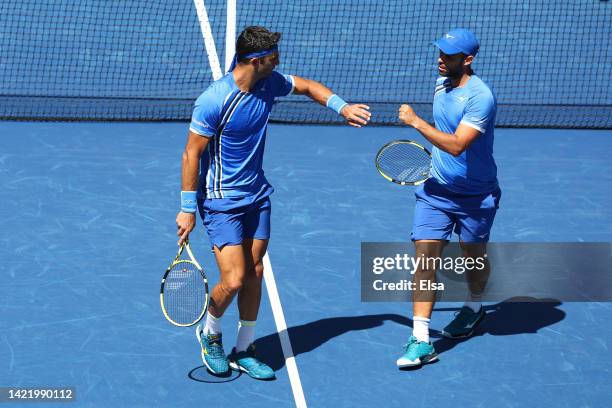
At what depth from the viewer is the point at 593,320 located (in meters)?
8.14

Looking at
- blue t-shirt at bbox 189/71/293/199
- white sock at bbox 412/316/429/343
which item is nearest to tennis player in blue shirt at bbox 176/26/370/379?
blue t-shirt at bbox 189/71/293/199

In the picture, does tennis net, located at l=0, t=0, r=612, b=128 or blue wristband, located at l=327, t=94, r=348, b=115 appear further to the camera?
tennis net, located at l=0, t=0, r=612, b=128

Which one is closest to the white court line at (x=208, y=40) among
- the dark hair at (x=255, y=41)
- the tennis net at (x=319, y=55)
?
the tennis net at (x=319, y=55)

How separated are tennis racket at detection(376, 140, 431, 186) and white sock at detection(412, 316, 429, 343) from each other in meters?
1.05

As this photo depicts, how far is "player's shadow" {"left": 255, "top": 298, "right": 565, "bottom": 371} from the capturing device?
25.0 feet

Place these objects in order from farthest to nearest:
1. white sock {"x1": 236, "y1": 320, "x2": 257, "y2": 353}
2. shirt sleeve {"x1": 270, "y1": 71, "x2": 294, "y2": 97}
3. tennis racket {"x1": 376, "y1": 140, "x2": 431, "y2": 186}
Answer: tennis racket {"x1": 376, "y1": 140, "x2": 431, "y2": 186}, white sock {"x1": 236, "y1": 320, "x2": 257, "y2": 353}, shirt sleeve {"x1": 270, "y1": 71, "x2": 294, "y2": 97}

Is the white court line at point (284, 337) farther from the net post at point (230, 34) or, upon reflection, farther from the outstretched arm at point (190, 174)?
the net post at point (230, 34)

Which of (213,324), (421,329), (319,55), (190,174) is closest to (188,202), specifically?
(190,174)

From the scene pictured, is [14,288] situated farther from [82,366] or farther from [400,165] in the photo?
[400,165]

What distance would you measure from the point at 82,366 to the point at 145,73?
7354mm

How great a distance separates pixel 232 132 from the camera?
22.3ft

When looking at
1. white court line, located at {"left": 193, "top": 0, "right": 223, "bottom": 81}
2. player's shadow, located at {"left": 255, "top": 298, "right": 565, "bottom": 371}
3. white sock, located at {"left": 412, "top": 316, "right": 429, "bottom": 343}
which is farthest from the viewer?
white court line, located at {"left": 193, "top": 0, "right": 223, "bottom": 81}

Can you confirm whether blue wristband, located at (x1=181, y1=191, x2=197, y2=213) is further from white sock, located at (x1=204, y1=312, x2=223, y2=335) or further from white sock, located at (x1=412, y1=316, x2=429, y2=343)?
white sock, located at (x1=412, y1=316, x2=429, y2=343)

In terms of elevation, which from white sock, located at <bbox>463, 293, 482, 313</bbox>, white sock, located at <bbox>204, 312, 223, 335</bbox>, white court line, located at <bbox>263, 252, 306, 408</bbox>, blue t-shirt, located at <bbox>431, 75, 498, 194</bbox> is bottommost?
white court line, located at <bbox>263, 252, 306, 408</bbox>
